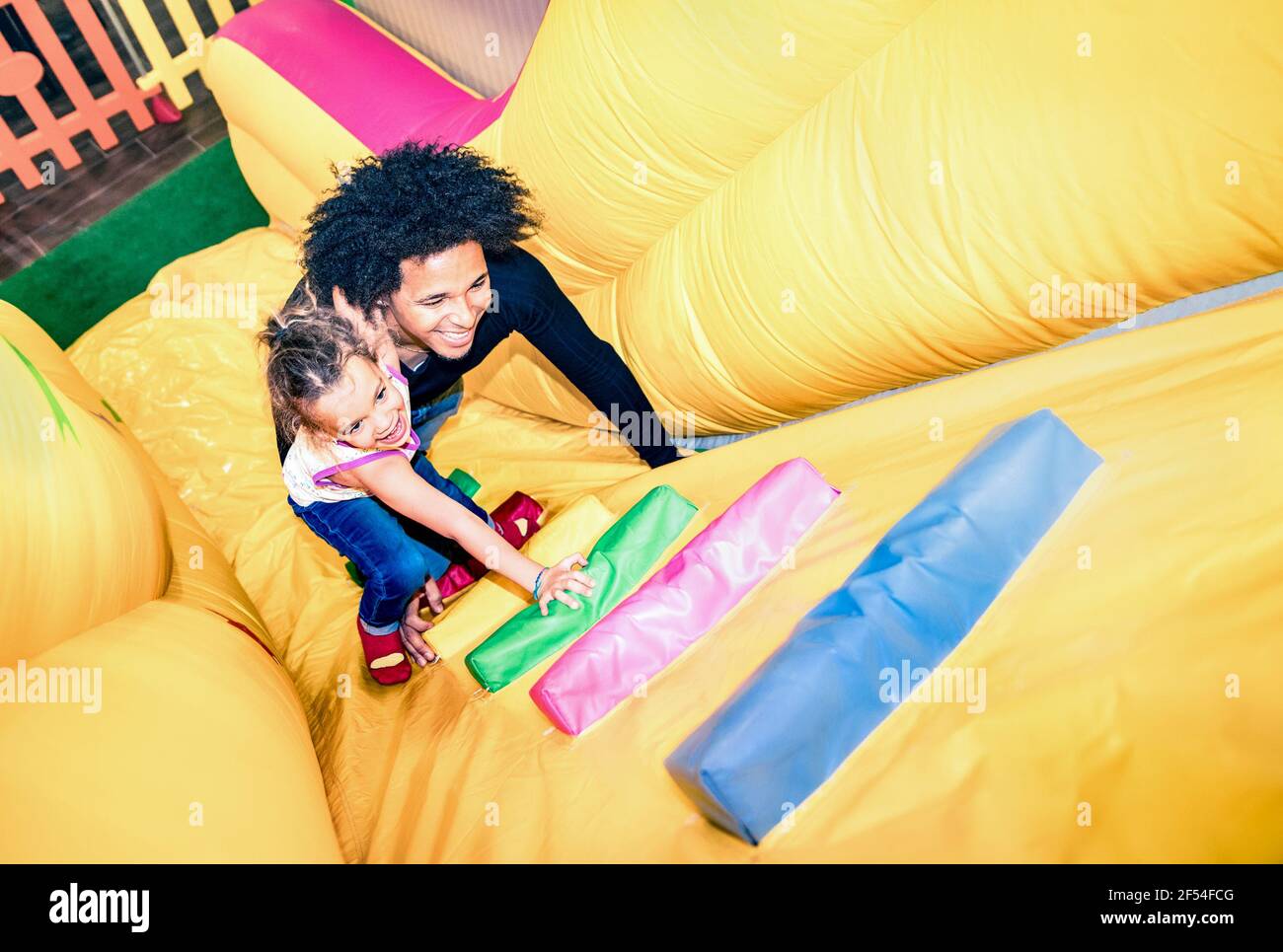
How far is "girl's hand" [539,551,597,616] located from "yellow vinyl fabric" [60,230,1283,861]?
0.30 feet

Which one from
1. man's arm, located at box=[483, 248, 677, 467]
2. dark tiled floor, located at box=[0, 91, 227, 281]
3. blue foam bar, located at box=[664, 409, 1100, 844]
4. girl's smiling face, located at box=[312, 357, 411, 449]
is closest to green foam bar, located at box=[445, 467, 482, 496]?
man's arm, located at box=[483, 248, 677, 467]

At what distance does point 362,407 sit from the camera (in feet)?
3.24

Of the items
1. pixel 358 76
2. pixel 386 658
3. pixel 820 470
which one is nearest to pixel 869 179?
pixel 820 470

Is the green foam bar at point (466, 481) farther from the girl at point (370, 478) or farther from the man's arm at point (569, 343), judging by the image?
the man's arm at point (569, 343)

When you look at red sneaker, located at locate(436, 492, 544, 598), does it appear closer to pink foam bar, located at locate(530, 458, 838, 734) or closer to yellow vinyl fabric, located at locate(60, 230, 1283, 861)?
yellow vinyl fabric, located at locate(60, 230, 1283, 861)

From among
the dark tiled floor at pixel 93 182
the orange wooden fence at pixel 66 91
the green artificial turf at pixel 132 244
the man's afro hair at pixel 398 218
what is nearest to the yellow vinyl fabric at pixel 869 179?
the man's afro hair at pixel 398 218

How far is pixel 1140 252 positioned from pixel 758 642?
58 centimetres

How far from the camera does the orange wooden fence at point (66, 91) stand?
1.91 meters

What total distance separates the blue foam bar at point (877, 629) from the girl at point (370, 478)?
0.35 m

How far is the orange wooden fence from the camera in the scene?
6.28 ft

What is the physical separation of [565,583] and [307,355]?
0.40m
